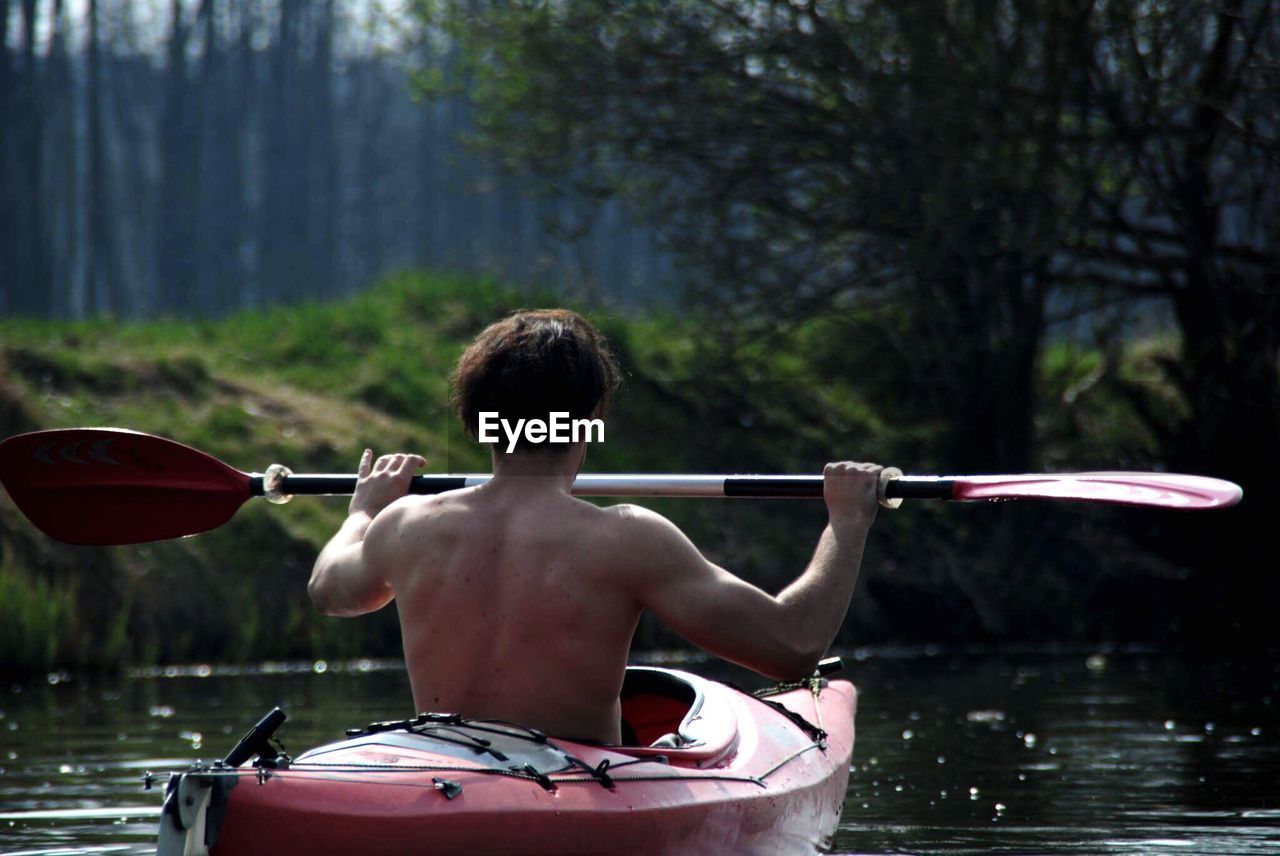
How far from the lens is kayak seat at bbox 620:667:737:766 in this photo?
12.6 ft

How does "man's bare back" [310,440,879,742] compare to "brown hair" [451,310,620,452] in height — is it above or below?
below

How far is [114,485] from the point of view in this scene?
5.09 meters

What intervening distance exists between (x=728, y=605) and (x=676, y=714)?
4.81 ft

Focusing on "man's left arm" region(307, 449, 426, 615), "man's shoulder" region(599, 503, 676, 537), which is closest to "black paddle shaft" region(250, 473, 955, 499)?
"man's left arm" region(307, 449, 426, 615)

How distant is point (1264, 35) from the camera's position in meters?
10.7

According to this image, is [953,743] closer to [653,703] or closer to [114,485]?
[653,703]

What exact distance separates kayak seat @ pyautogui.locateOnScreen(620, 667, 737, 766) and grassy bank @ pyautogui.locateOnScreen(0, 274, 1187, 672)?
14.6 feet

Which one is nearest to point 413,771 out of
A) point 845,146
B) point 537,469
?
point 537,469

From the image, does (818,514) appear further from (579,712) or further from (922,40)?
(579,712)

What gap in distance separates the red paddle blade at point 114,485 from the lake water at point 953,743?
0.89 m

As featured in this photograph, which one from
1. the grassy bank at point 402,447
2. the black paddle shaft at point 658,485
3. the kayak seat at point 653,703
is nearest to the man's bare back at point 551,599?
the black paddle shaft at point 658,485

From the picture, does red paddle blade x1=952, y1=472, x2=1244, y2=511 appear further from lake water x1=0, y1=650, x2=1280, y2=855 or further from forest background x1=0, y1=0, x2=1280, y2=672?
forest background x1=0, y1=0, x2=1280, y2=672

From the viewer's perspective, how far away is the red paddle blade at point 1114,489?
4.20m

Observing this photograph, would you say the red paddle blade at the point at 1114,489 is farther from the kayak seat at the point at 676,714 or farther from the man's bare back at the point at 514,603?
the man's bare back at the point at 514,603
